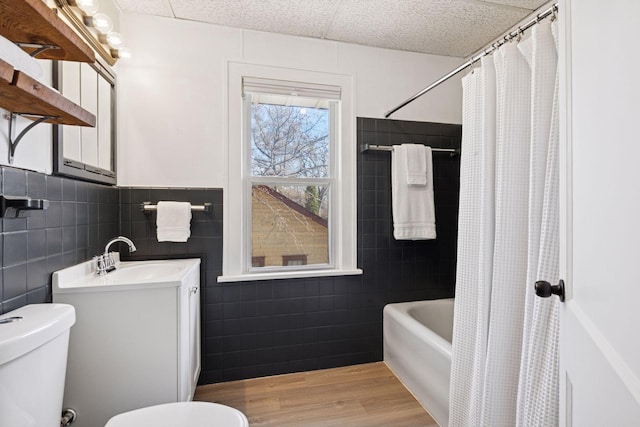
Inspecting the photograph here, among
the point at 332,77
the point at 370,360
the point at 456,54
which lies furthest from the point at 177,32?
the point at 370,360

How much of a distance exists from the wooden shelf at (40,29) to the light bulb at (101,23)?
581mm

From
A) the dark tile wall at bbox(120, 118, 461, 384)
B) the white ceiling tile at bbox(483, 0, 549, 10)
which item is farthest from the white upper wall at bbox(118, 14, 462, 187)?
the white ceiling tile at bbox(483, 0, 549, 10)

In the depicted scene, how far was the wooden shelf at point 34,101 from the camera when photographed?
833 mm

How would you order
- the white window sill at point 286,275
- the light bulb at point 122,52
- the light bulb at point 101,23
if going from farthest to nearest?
the white window sill at point 286,275 → the light bulb at point 122,52 → the light bulb at point 101,23

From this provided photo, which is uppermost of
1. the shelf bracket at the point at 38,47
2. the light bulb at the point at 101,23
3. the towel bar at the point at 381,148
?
the light bulb at the point at 101,23

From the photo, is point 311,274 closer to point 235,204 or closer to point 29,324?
point 235,204

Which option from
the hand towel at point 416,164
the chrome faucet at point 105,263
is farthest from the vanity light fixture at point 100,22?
the hand towel at point 416,164

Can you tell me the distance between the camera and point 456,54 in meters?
2.52

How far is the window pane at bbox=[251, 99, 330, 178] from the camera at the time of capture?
2.24 meters

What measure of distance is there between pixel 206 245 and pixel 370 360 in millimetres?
1486

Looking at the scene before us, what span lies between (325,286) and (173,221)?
44.4 inches

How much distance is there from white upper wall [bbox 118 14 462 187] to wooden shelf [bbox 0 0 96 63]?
87 cm

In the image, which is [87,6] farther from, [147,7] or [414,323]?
[414,323]

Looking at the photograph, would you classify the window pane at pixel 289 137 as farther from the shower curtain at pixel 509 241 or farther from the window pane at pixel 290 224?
the shower curtain at pixel 509 241
